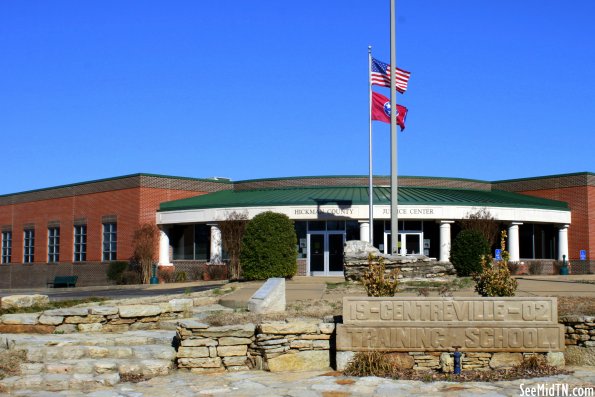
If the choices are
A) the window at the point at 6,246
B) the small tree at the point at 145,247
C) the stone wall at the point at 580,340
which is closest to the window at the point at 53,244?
the window at the point at 6,246

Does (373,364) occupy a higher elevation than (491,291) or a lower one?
lower

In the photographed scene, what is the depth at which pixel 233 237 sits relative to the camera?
34.3 metres

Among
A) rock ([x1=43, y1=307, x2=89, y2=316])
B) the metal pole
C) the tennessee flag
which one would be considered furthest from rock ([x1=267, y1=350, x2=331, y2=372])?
the tennessee flag

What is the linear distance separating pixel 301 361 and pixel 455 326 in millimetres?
2283

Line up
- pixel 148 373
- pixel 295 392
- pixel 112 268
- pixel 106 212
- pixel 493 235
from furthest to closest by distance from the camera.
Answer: pixel 106 212, pixel 112 268, pixel 493 235, pixel 148 373, pixel 295 392

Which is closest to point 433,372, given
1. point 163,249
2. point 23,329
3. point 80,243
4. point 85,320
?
point 85,320

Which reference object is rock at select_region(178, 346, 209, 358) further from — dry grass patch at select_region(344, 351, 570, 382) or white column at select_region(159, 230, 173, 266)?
white column at select_region(159, 230, 173, 266)

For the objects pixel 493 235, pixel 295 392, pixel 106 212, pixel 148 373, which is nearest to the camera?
pixel 295 392

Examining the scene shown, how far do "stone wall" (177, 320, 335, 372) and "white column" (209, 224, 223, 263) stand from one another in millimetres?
26942

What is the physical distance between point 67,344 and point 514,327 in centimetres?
673

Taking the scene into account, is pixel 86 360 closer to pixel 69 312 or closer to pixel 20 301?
pixel 69 312

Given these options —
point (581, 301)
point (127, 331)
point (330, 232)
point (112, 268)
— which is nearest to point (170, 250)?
point (112, 268)

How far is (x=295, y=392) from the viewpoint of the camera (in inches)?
336

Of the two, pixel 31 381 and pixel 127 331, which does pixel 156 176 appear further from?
pixel 31 381
